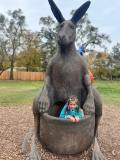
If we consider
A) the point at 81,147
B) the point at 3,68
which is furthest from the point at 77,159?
the point at 3,68

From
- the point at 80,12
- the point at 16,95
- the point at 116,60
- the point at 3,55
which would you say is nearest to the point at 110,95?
the point at 16,95

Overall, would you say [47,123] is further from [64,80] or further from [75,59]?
[75,59]

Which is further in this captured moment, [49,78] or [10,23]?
[10,23]

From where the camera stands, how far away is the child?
421cm

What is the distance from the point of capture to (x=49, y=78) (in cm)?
442

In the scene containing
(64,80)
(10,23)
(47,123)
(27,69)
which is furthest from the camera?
(27,69)

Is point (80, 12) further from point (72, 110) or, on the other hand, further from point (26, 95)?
point (26, 95)

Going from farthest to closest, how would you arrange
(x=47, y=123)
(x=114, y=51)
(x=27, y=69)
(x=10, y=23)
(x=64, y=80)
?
(x=114, y=51) → (x=27, y=69) → (x=10, y=23) → (x=64, y=80) → (x=47, y=123)

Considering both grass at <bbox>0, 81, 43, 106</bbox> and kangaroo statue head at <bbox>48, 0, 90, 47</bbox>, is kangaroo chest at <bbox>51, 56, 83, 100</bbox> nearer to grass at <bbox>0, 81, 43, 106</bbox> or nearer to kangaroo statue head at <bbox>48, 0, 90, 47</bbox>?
kangaroo statue head at <bbox>48, 0, 90, 47</bbox>

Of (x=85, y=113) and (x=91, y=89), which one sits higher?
(x=91, y=89)

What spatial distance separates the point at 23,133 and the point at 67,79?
2015 mm

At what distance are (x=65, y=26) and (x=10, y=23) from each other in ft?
111

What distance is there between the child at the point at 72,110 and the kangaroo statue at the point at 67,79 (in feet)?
0.32

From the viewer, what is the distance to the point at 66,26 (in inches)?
166
